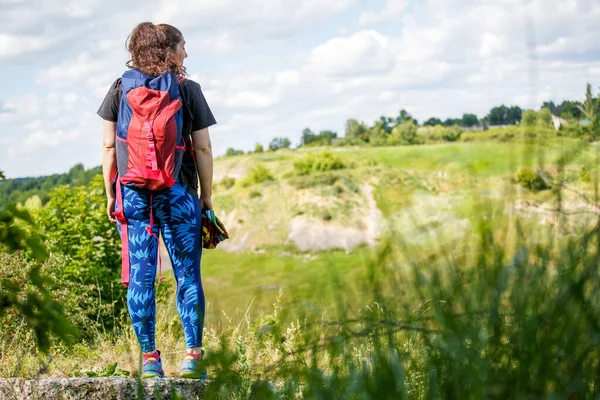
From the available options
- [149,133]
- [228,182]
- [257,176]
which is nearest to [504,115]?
[149,133]

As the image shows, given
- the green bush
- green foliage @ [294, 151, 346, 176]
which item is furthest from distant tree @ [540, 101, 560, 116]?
green foliage @ [294, 151, 346, 176]

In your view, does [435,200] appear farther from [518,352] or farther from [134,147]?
[134,147]

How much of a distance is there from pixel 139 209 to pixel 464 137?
2547 mm

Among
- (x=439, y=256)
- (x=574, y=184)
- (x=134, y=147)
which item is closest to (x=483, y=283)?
(x=439, y=256)

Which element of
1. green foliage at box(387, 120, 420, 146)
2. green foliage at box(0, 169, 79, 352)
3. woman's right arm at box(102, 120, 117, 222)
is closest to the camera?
green foliage at box(0, 169, 79, 352)

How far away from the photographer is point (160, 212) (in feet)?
13.1

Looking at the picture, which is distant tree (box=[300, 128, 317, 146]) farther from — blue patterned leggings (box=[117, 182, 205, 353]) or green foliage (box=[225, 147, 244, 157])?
blue patterned leggings (box=[117, 182, 205, 353])

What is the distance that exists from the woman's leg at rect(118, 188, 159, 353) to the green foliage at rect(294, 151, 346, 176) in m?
32.2

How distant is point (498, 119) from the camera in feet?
6.04

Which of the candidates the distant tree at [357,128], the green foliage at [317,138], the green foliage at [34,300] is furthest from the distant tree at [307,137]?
the green foliage at [34,300]

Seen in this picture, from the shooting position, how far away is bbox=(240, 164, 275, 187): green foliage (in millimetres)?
38281

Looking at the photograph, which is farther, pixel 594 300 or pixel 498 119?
pixel 498 119

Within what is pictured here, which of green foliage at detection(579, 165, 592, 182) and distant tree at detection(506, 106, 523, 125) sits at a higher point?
distant tree at detection(506, 106, 523, 125)

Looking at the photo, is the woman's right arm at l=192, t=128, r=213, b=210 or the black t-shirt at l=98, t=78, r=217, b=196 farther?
the woman's right arm at l=192, t=128, r=213, b=210
